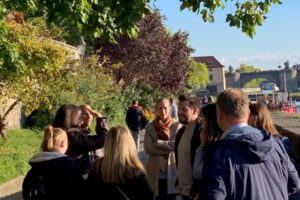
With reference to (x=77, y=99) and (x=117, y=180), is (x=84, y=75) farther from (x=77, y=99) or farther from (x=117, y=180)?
(x=117, y=180)

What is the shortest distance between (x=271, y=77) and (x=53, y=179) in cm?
13662

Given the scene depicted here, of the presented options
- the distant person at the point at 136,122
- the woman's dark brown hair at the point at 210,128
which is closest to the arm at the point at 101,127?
the woman's dark brown hair at the point at 210,128

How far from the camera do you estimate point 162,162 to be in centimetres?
529

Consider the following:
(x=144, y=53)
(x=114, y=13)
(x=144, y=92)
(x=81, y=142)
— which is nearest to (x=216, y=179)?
(x=81, y=142)

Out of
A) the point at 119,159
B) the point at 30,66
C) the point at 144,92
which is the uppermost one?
the point at 30,66

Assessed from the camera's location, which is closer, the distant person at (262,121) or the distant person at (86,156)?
the distant person at (262,121)

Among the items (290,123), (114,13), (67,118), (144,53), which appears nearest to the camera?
(67,118)

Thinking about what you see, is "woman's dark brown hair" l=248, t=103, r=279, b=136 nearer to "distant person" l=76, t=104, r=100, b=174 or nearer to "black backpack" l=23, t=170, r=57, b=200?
"distant person" l=76, t=104, r=100, b=174

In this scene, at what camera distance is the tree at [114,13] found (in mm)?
6285

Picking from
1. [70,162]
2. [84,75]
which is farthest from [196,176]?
[84,75]

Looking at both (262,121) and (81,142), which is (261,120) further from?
(81,142)

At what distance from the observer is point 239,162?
8.66 feet

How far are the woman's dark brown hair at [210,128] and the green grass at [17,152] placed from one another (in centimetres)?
568

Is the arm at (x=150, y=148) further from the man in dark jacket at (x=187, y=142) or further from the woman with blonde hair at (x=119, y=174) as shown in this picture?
the woman with blonde hair at (x=119, y=174)
